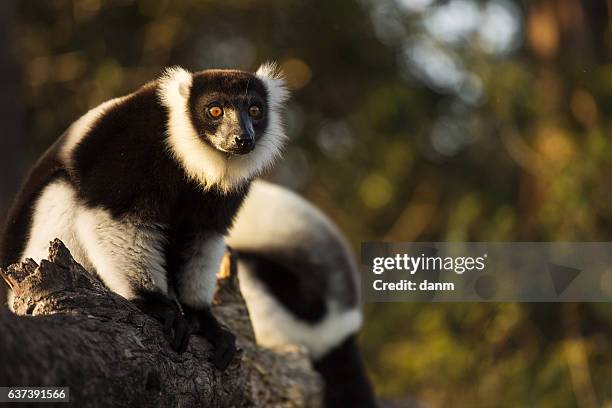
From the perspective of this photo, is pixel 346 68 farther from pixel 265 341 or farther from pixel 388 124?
pixel 265 341

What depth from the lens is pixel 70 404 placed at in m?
3.26

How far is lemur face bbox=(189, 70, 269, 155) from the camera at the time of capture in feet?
16.0

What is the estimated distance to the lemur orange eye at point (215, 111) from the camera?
4965mm

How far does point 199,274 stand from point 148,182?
2.04ft

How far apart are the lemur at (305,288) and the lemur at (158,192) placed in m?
2.21

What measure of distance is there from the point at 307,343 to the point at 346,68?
7.41 meters

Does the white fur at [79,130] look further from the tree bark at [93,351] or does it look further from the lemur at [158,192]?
the tree bark at [93,351]

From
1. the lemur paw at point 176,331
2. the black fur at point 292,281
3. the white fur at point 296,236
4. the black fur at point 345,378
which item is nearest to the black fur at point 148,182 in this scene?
the lemur paw at point 176,331

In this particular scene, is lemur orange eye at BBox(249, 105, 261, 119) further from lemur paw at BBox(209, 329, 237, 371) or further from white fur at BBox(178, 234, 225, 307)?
lemur paw at BBox(209, 329, 237, 371)

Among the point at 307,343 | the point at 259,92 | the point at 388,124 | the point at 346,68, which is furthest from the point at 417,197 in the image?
the point at 259,92

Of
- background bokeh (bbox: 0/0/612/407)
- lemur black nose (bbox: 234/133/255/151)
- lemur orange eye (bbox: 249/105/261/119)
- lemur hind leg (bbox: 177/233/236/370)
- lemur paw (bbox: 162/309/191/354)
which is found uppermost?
background bokeh (bbox: 0/0/612/407)

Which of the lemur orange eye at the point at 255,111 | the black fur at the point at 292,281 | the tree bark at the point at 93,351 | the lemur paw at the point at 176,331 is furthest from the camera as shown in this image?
the black fur at the point at 292,281

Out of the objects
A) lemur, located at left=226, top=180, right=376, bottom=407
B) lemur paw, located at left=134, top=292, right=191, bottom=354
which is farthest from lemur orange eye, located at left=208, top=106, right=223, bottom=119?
lemur, located at left=226, top=180, right=376, bottom=407

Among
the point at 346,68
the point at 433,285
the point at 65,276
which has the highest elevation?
the point at 346,68
